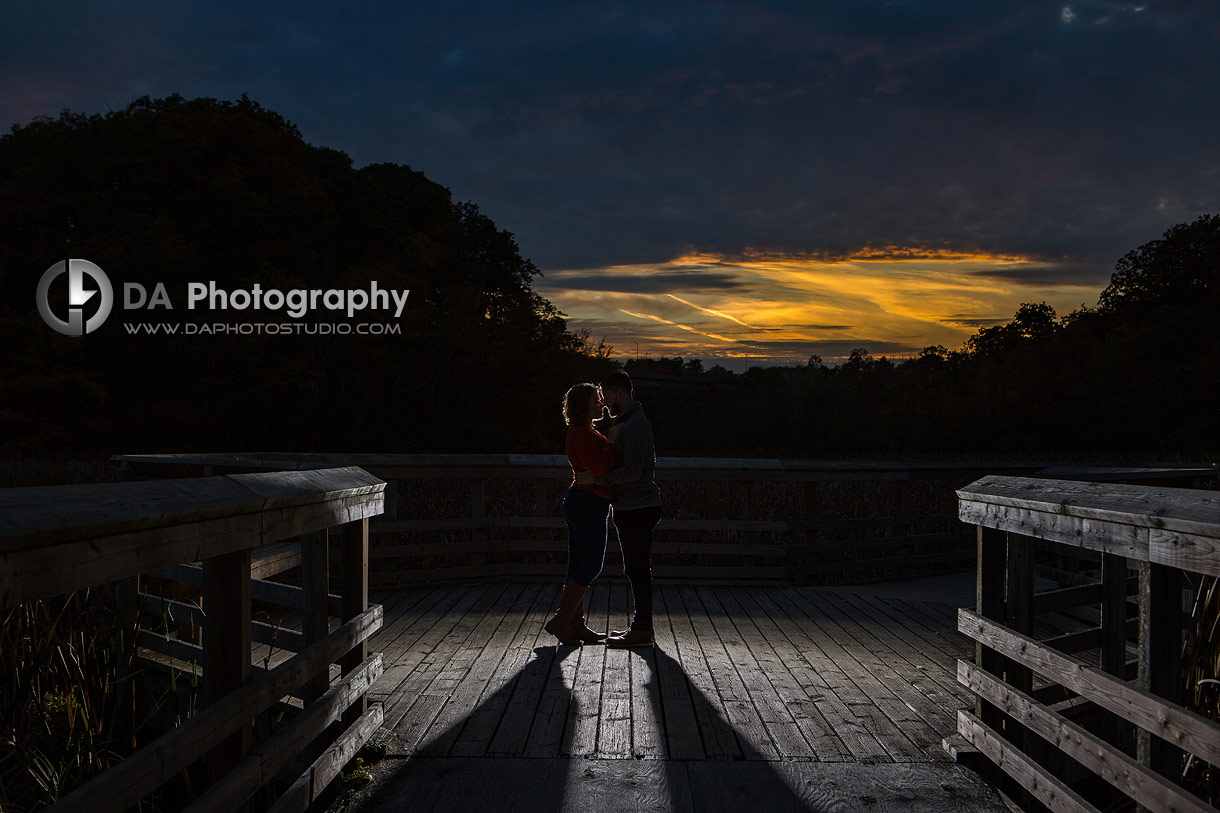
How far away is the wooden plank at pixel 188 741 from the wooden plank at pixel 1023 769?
96.1 inches

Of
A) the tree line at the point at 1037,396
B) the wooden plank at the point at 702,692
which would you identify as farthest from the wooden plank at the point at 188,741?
the tree line at the point at 1037,396

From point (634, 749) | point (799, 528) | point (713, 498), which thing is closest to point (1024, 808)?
point (634, 749)

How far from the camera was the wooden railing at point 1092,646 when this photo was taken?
2.22 meters

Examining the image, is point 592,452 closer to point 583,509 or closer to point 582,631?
point 583,509

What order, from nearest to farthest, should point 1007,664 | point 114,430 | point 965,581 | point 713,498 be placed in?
point 1007,664 → point 965,581 → point 713,498 → point 114,430

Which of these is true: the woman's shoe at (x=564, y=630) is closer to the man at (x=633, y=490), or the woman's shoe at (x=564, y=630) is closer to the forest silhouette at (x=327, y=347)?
the man at (x=633, y=490)

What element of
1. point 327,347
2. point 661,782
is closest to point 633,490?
point 661,782

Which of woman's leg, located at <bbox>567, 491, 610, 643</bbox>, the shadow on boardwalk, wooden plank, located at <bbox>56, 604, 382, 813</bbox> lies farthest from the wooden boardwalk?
wooden plank, located at <bbox>56, 604, 382, 813</bbox>

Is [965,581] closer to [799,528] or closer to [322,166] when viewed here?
[799,528]

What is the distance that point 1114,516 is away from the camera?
253 centimetres

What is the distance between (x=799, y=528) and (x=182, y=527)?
21.4 feet

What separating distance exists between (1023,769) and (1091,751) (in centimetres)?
52

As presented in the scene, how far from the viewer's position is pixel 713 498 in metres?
11.1

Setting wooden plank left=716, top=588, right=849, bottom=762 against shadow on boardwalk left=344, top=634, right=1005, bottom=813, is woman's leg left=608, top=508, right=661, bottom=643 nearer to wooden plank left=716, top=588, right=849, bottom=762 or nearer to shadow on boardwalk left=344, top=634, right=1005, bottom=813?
wooden plank left=716, top=588, right=849, bottom=762
